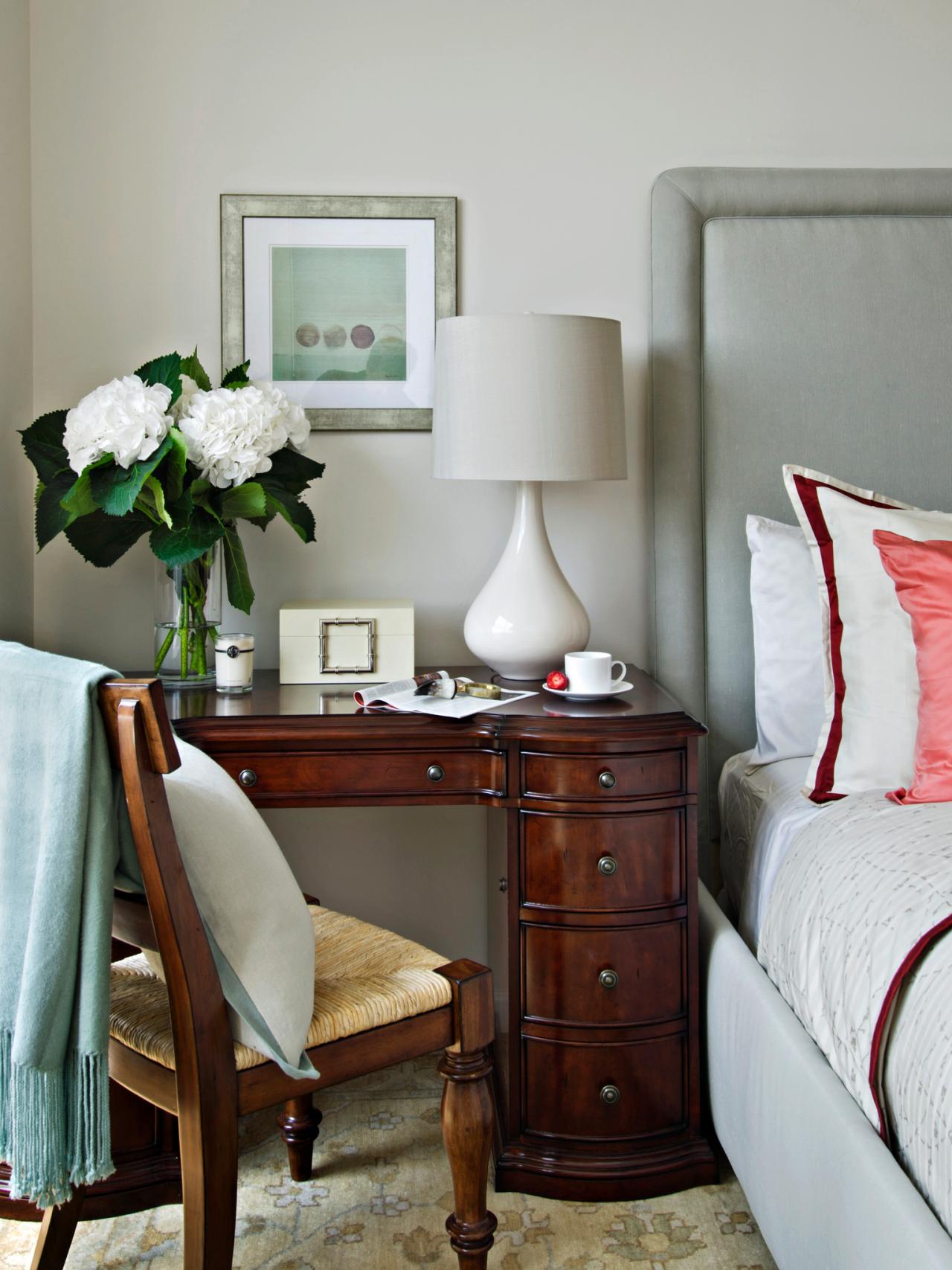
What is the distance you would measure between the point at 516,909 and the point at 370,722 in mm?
384

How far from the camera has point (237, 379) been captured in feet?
6.93

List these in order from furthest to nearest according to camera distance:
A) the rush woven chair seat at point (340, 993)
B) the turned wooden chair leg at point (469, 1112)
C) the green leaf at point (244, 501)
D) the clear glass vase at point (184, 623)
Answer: the clear glass vase at point (184, 623)
the green leaf at point (244, 501)
the turned wooden chair leg at point (469, 1112)
the rush woven chair seat at point (340, 993)

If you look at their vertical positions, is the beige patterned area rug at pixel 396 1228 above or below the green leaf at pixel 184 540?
below

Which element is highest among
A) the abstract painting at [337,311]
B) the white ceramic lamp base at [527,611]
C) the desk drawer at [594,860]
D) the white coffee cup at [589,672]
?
the abstract painting at [337,311]

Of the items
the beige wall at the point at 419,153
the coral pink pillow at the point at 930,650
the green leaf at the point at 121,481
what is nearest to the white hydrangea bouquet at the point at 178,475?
the green leaf at the point at 121,481

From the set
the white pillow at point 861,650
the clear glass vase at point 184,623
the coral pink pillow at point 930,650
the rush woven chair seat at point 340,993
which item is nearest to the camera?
the rush woven chair seat at point 340,993

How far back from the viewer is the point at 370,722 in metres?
1.83

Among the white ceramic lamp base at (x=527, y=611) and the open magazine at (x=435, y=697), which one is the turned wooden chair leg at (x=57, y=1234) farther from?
the white ceramic lamp base at (x=527, y=611)

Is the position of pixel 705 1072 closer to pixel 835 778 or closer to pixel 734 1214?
pixel 734 1214

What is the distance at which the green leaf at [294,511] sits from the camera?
205 centimetres

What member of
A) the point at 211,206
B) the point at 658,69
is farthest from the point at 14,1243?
the point at 658,69

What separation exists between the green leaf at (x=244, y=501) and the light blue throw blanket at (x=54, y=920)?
808 mm

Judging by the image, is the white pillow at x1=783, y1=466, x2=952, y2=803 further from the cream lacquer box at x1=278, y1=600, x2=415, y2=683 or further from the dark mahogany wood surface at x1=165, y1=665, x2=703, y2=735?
the cream lacquer box at x1=278, y1=600, x2=415, y2=683

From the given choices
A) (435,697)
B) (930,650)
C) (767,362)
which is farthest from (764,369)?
(435,697)
